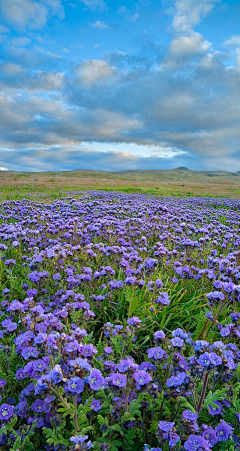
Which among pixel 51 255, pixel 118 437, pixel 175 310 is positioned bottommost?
pixel 118 437

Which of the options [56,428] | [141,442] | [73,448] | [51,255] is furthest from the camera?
[51,255]

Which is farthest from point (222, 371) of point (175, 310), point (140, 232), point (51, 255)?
point (140, 232)

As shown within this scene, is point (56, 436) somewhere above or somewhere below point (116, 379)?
below

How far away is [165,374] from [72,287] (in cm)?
225

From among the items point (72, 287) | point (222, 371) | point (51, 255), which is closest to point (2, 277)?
point (51, 255)

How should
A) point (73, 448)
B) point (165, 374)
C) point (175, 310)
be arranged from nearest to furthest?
1. point (73, 448)
2. point (165, 374)
3. point (175, 310)

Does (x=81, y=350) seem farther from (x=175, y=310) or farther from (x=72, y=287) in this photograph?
(x=175, y=310)

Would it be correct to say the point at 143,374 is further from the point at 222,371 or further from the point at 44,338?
the point at 44,338

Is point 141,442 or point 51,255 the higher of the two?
point 51,255

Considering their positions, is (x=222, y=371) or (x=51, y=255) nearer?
(x=222, y=371)

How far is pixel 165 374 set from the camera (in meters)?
2.80

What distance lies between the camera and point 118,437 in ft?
8.32

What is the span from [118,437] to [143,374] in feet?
2.92

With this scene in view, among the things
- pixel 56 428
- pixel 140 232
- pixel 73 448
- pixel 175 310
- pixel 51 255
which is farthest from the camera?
pixel 140 232
